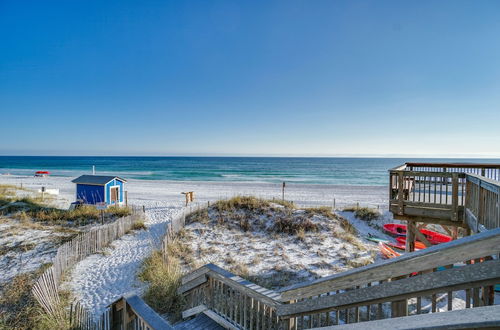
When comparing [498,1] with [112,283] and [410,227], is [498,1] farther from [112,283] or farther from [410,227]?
[112,283]

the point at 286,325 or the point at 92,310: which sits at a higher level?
the point at 286,325

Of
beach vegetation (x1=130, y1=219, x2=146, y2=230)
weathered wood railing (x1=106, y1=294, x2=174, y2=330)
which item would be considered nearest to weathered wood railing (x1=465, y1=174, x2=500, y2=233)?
weathered wood railing (x1=106, y1=294, x2=174, y2=330)

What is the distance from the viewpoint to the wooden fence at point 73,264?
4742 millimetres

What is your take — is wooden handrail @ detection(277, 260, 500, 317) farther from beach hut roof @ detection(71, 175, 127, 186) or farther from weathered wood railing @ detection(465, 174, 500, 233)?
beach hut roof @ detection(71, 175, 127, 186)

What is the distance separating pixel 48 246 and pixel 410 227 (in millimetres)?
12311

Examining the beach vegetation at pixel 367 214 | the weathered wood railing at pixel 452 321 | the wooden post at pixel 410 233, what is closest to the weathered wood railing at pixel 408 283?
the weathered wood railing at pixel 452 321

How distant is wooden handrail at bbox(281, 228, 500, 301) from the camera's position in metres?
1.31

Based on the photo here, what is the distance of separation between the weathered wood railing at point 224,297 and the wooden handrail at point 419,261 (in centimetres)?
138

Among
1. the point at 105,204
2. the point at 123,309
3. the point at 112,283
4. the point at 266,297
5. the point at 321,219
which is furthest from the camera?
the point at 105,204

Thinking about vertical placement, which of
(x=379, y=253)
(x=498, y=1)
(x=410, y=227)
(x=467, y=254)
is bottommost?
(x=379, y=253)

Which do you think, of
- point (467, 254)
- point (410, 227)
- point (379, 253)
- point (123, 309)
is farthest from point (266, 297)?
point (379, 253)

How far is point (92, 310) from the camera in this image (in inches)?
238

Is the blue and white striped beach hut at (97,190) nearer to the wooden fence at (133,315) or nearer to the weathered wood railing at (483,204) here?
the wooden fence at (133,315)

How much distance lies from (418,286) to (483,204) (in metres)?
4.38
